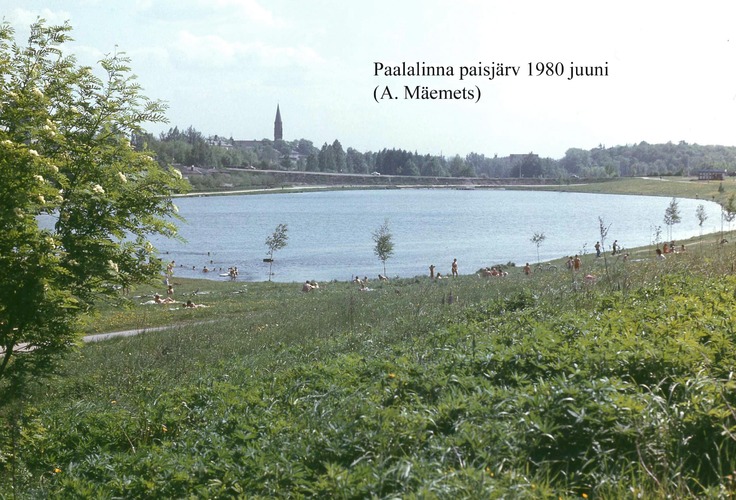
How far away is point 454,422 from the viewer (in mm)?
5242

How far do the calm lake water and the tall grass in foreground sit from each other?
86.0 ft

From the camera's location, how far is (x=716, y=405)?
16.1ft

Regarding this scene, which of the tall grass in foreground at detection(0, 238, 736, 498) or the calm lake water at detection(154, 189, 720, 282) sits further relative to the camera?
the calm lake water at detection(154, 189, 720, 282)

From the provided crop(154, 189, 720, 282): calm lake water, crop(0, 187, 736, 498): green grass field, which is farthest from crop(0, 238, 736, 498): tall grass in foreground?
crop(154, 189, 720, 282): calm lake water

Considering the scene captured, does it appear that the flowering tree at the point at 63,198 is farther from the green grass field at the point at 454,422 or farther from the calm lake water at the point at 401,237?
the calm lake water at the point at 401,237

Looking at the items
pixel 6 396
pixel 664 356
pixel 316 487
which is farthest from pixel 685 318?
pixel 6 396

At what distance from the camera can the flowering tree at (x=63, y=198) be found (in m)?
8.12

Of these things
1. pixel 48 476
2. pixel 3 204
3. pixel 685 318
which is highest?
pixel 3 204

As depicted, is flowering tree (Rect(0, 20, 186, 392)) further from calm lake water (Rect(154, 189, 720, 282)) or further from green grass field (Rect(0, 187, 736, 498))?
calm lake water (Rect(154, 189, 720, 282))

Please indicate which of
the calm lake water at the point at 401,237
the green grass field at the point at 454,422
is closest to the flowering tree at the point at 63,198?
the green grass field at the point at 454,422

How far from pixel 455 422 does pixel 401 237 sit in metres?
74.8

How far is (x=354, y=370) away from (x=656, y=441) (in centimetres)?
331

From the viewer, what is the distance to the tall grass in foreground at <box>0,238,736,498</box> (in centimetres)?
456

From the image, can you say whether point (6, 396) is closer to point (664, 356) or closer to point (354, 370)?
point (354, 370)
